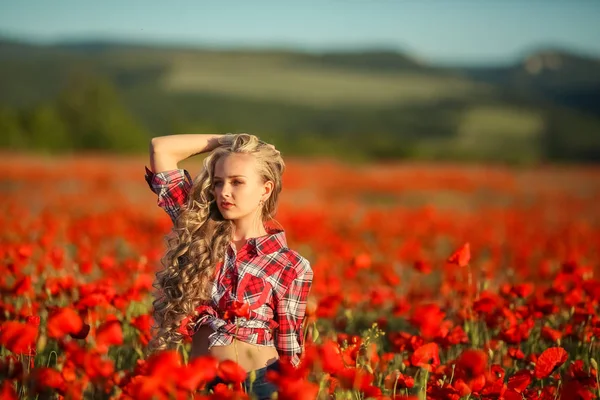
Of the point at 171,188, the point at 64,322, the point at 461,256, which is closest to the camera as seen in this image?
the point at 64,322

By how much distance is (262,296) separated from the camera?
267 cm

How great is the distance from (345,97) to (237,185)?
59.7 m

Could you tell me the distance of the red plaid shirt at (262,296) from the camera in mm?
2668

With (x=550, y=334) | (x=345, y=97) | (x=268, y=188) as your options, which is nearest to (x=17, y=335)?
(x=268, y=188)

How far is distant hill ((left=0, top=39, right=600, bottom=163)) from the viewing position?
3875 cm

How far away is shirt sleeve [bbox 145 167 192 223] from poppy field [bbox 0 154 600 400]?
0.47 m

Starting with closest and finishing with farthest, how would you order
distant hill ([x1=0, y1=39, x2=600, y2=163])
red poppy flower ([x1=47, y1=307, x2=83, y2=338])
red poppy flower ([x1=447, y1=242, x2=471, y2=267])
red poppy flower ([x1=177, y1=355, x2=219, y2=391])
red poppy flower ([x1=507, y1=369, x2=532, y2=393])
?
red poppy flower ([x1=177, y1=355, x2=219, y2=391]) < red poppy flower ([x1=47, y1=307, x2=83, y2=338]) < red poppy flower ([x1=507, y1=369, x2=532, y2=393]) < red poppy flower ([x1=447, y1=242, x2=471, y2=267]) < distant hill ([x1=0, y1=39, x2=600, y2=163])

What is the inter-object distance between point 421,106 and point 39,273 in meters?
54.8

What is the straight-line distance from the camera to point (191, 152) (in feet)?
9.56

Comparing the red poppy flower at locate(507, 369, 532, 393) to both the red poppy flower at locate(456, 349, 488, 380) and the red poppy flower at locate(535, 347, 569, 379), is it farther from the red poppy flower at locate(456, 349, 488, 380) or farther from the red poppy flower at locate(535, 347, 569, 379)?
the red poppy flower at locate(456, 349, 488, 380)

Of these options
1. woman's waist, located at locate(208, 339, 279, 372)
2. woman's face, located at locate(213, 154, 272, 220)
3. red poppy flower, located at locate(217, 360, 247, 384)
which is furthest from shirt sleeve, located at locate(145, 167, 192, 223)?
red poppy flower, located at locate(217, 360, 247, 384)

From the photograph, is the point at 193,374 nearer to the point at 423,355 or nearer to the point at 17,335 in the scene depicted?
the point at 17,335

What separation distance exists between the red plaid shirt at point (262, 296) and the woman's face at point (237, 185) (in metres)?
0.13

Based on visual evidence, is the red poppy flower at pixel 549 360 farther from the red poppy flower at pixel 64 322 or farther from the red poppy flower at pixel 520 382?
the red poppy flower at pixel 64 322
